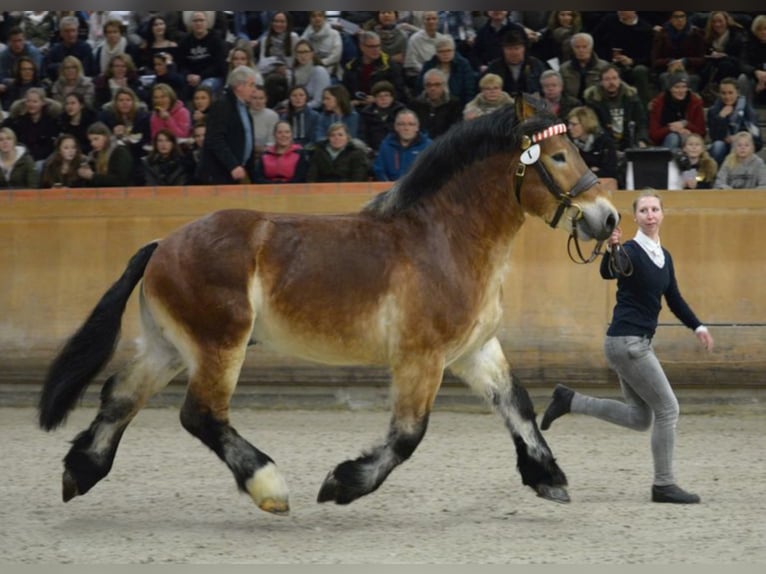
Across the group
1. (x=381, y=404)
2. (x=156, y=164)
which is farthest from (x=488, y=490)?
(x=156, y=164)

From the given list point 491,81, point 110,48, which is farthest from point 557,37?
point 110,48

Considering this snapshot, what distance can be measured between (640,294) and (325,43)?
5.60 meters

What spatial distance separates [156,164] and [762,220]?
4500 mm

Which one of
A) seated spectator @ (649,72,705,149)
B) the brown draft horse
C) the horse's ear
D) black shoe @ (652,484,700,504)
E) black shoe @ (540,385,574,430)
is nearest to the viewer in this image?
the brown draft horse

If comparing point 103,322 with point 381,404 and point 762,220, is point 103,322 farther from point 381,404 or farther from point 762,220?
point 762,220

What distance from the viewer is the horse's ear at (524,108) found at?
677 cm

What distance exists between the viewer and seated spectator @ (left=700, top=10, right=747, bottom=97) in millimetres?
11586

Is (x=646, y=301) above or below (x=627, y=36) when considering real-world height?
below

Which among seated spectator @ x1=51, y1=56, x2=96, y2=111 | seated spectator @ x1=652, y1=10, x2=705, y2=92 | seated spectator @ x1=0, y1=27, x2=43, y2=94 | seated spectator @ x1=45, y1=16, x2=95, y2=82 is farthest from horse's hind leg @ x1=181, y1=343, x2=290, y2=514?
seated spectator @ x1=0, y1=27, x2=43, y2=94

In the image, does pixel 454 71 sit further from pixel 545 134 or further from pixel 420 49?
pixel 545 134

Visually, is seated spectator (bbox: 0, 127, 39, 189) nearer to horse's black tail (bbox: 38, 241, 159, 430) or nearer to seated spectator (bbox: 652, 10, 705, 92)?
horse's black tail (bbox: 38, 241, 159, 430)

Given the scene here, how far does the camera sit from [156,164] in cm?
1100

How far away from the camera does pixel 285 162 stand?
1075 centimetres

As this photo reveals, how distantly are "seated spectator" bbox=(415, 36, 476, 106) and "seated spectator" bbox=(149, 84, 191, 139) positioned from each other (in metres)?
1.87
